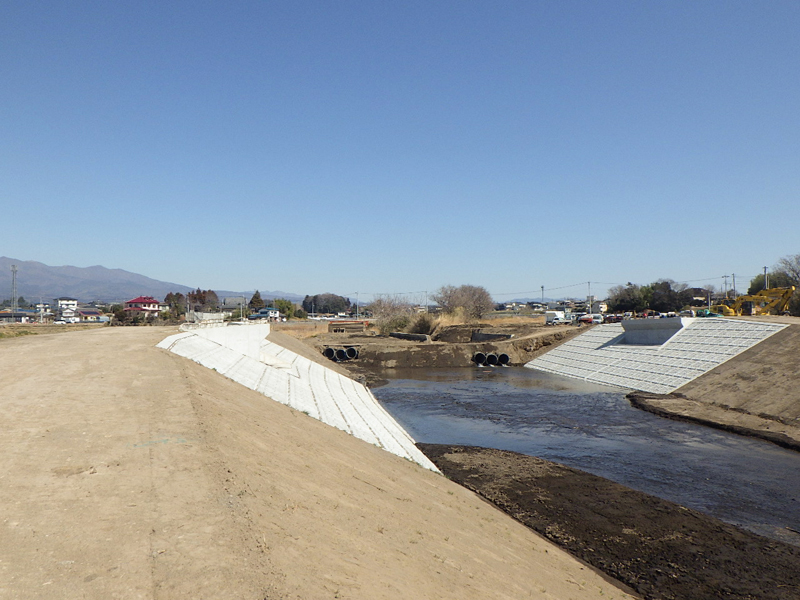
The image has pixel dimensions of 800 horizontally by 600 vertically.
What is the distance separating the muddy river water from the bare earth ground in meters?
6.82

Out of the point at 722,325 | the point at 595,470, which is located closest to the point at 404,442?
the point at 595,470

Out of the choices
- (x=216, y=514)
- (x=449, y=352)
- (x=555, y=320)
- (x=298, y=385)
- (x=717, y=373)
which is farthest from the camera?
(x=555, y=320)

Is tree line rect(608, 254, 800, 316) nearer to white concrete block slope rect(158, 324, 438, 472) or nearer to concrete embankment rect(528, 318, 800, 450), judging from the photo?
concrete embankment rect(528, 318, 800, 450)

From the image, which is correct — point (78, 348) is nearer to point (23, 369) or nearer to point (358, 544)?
point (23, 369)

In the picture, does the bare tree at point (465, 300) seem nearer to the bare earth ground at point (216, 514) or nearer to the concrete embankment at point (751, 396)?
the concrete embankment at point (751, 396)

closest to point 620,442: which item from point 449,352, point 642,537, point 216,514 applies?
point 642,537

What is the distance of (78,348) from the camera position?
22.9m

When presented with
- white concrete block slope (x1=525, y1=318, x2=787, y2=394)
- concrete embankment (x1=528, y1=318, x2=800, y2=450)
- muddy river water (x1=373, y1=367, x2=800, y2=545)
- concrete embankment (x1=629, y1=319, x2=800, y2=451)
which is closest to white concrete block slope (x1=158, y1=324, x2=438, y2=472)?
muddy river water (x1=373, y1=367, x2=800, y2=545)

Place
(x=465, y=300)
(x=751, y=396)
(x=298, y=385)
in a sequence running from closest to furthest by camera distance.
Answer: (x=751, y=396) → (x=298, y=385) → (x=465, y=300)

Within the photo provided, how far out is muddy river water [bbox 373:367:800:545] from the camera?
16141mm

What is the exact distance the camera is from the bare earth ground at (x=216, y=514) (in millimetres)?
5672

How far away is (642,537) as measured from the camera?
42.7 feet

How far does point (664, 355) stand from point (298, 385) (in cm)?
2864

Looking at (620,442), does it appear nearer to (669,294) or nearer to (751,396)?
(751,396)
